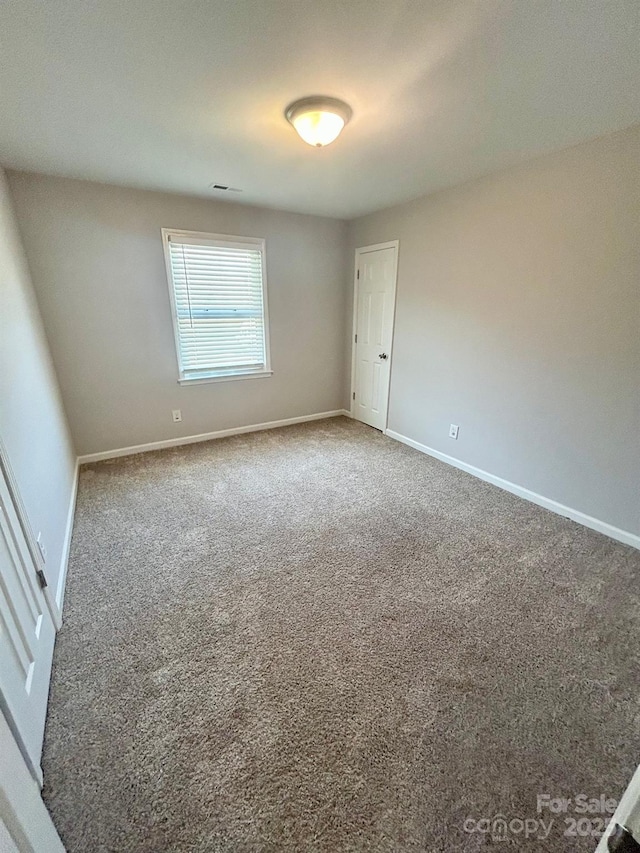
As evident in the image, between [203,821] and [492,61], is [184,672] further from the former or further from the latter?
[492,61]

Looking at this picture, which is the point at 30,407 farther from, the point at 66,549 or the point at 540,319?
the point at 540,319

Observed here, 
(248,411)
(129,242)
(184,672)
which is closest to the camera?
(184,672)

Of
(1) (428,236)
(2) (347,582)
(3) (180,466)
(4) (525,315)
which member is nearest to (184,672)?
(2) (347,582)

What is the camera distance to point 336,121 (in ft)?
5.94

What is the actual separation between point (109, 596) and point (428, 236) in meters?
3.66

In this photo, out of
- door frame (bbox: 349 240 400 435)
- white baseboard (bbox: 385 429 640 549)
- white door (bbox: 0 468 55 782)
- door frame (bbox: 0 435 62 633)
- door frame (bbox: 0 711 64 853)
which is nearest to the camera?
door frame (bbox: 0 711 64 853)

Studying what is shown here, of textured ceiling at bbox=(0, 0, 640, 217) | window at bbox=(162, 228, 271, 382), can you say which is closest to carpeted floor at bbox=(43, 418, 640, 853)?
window at bbox=(162, 228, 271, 382)

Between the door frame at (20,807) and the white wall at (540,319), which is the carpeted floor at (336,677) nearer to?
the door frame at (20,807)

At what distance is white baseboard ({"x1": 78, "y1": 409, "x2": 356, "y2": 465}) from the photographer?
3.46 m

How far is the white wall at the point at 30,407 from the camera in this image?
1.71 meters

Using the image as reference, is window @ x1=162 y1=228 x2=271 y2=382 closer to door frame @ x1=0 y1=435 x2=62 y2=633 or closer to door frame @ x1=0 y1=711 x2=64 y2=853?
door frame @ x1=0 y1=435 x2=62 y2=633

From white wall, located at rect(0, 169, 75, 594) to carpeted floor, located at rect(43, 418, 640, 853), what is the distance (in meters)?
0.35

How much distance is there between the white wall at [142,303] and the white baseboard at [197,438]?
0.06 m

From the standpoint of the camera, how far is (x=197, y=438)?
3936mm
